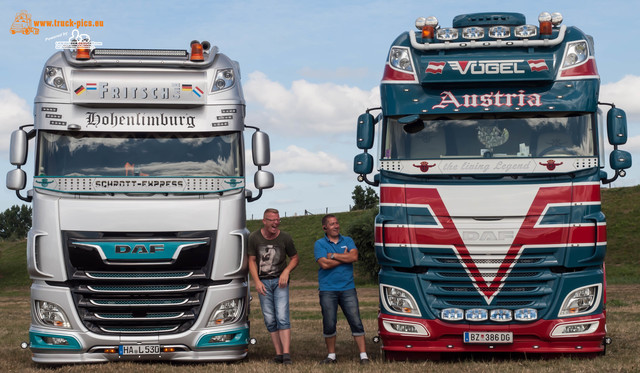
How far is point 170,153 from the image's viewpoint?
11.4 m

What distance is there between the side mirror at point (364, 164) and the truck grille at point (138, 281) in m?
2.17

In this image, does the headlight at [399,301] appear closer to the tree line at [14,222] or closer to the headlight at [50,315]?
the headlight at [50,315]

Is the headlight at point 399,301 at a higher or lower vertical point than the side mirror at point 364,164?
lower

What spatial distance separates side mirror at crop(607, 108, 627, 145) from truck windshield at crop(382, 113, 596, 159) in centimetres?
33

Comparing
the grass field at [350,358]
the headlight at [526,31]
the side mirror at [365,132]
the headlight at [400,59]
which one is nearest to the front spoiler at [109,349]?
the grass field at [350,358]

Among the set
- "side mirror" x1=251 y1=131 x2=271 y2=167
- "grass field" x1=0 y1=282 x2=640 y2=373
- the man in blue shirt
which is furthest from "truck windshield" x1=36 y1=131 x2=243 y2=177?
"grass field" x1=0 y1=282 x2=640 y2=373

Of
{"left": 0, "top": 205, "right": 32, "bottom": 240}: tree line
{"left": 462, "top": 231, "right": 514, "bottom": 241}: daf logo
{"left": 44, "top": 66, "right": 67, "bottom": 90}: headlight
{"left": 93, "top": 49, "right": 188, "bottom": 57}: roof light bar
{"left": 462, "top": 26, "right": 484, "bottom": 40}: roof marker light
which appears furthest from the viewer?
{"left": 0, "top": 205, "right": 32, "bottom": 240}: tree line

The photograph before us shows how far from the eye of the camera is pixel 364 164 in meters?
11.3

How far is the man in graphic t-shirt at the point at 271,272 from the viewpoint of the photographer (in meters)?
11.6

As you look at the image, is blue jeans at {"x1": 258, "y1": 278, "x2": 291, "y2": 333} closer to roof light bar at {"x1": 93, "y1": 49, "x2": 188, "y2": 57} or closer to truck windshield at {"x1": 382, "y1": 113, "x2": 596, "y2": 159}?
truck windshield at {"x1": 382, "y1": 113, "x2": 596, "y2": 159}

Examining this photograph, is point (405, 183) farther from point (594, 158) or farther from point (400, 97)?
point (594, 158)

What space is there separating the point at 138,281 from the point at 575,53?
6531 millimetres

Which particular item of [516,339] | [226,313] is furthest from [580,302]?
[226,313]

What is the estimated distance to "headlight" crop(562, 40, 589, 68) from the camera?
36.3 ft
